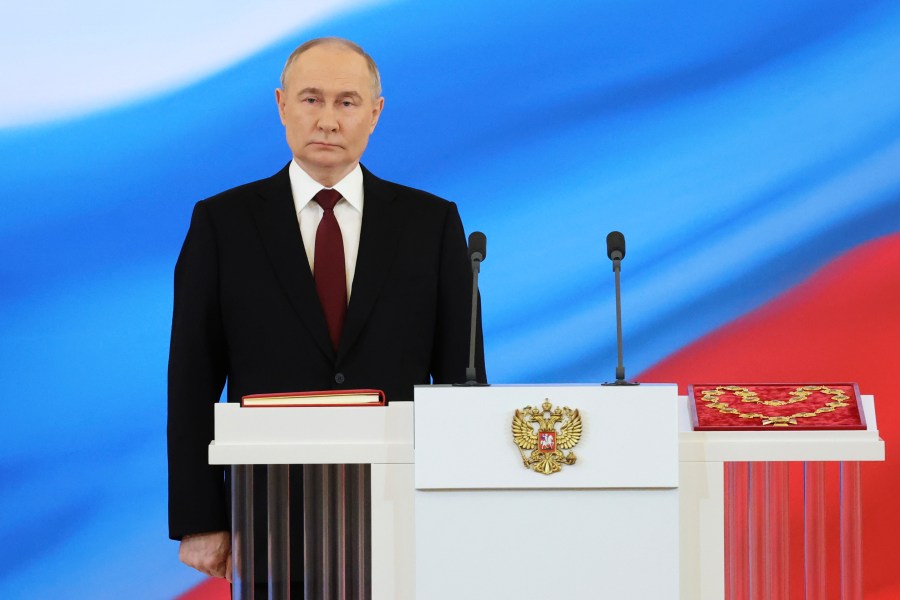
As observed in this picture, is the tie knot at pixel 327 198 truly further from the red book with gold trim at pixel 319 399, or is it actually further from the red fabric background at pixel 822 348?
the red fabric background at pixel 822 348

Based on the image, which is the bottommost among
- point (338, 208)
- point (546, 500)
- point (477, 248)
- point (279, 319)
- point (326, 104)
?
point (546, 500)

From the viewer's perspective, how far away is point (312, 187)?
2635 mm

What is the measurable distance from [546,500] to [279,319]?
735 millimetres

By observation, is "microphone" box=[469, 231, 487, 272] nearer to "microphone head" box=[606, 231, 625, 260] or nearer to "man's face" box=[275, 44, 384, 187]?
"microphone head" box=[606, 231, 625, 260]

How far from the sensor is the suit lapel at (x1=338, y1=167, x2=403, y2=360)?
2.51m

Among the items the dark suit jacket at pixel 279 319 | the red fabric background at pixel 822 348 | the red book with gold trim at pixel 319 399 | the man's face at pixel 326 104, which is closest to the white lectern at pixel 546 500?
the red book with gold trim at pixel 319 399

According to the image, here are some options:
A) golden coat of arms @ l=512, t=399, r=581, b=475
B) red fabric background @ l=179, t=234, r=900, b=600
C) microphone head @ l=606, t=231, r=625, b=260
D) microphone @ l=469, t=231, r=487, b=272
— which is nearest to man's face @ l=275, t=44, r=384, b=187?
microphone @ l=469, t=231, r=487, b=272

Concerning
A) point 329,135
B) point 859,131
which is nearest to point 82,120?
point 329,135

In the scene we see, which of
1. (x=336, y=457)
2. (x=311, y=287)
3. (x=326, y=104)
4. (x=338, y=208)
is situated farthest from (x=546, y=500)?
(x=326, y=104)

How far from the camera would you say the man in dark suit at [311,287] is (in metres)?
2.47

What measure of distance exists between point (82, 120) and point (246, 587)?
2535 millimetres

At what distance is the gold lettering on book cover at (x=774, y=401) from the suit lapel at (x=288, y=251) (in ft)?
2.44

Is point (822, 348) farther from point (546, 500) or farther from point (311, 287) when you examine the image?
point (546, 500)

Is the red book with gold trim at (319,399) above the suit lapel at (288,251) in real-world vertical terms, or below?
below
